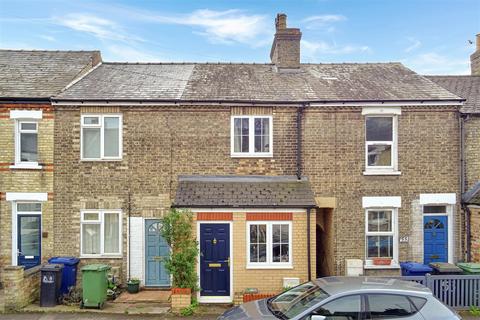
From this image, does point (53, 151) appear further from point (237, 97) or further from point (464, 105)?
point (464, 105)

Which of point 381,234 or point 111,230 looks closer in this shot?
point 381,234

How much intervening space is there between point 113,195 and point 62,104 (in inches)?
127

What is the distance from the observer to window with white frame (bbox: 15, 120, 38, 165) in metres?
11.3

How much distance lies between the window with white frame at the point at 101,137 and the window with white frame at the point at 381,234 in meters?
8.14

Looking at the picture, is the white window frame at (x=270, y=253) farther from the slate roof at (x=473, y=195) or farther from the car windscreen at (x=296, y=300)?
the slate roof at (x=473, y=195)

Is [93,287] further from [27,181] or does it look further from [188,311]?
[27,181]

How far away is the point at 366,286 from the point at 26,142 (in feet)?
35.0

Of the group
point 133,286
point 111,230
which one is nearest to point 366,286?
point 133,286

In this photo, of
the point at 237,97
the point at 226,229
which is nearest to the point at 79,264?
the point at 226,229

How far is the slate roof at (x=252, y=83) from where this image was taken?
1145cm

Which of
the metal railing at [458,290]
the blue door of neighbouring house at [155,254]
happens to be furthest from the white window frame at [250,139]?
the metal railing at [458,290]

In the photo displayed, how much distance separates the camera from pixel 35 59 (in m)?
13.8

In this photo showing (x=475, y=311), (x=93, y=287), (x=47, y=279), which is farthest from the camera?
(x=47, y=279)

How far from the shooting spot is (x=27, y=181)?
36.4 ft
